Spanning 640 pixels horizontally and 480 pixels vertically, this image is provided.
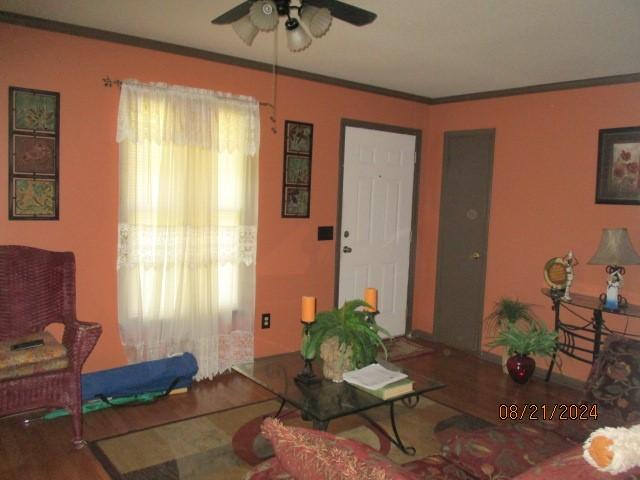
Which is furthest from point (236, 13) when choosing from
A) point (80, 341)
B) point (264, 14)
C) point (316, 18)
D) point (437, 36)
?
point (80, 341)

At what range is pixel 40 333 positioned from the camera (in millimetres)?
3166

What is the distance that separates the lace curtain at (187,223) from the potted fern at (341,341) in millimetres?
1438

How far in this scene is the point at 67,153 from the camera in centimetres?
343

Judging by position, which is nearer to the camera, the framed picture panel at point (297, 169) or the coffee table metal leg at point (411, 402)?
the coffee table metal leg at point (411, 402)

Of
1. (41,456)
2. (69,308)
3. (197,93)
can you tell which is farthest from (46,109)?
(41,456)

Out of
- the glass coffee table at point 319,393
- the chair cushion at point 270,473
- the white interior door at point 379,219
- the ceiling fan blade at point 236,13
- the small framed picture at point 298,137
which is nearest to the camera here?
the chair cushion at point 270,473

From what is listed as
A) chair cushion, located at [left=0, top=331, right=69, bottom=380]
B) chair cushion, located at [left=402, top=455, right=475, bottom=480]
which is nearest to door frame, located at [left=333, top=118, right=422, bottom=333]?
chair cushion, located at [left=0, top=331, right=69, bottom=380]

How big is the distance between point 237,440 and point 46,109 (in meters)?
2.38

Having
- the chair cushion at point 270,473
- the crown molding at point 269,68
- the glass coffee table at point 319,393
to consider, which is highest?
the crown molding at point 269,68

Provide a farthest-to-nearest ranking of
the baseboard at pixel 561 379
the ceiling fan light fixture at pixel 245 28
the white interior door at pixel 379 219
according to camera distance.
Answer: the white interior door at pixel 379 219, the baseboard at pixel 561 379, the ceiling fan light fixture at pixel 245 28

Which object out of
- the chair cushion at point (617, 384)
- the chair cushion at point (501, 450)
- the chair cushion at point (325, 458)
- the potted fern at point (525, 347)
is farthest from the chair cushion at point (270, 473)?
the potted fern at point (525, 347)

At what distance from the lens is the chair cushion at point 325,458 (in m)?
1.12

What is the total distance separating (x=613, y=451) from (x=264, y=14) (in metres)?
1.95
